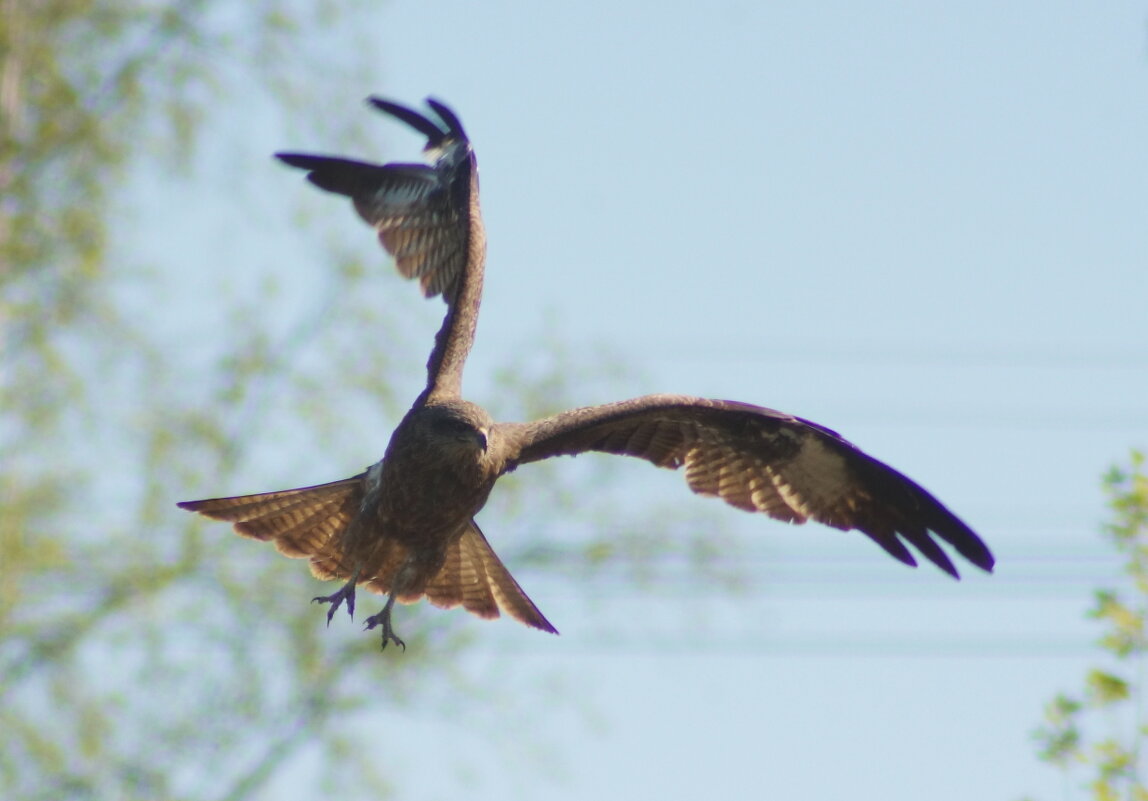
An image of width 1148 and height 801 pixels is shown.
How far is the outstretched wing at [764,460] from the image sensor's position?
6.96 m

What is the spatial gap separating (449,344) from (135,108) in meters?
8.14

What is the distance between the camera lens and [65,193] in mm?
13906

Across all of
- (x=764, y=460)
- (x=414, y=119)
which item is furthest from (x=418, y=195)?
(x=764, y=460)

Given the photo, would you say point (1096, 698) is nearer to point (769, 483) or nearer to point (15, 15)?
point (769, 483)

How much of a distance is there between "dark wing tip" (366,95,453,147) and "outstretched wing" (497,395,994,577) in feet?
5.29

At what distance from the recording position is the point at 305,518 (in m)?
7.17

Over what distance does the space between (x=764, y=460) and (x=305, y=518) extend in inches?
81.1

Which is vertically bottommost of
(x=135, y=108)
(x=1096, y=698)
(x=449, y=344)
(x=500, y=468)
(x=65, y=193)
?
(x=1096, y=698)

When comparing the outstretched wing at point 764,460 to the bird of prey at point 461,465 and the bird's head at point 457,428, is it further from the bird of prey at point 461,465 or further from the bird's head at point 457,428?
the bird's head at point 457,428

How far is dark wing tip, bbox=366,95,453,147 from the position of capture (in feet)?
24.7

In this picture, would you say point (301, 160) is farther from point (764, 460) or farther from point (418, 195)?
point (764, 460)

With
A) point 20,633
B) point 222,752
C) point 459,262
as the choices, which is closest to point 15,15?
point 20,633

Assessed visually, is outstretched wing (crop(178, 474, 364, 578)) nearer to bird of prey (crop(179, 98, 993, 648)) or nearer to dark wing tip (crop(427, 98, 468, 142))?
bird of prey (crop(179, 98, 993, 648))

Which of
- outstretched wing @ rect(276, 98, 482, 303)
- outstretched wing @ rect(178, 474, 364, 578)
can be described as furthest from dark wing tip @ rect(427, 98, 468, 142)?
outstretched wing @ rect(178, 474, 364, 578)
